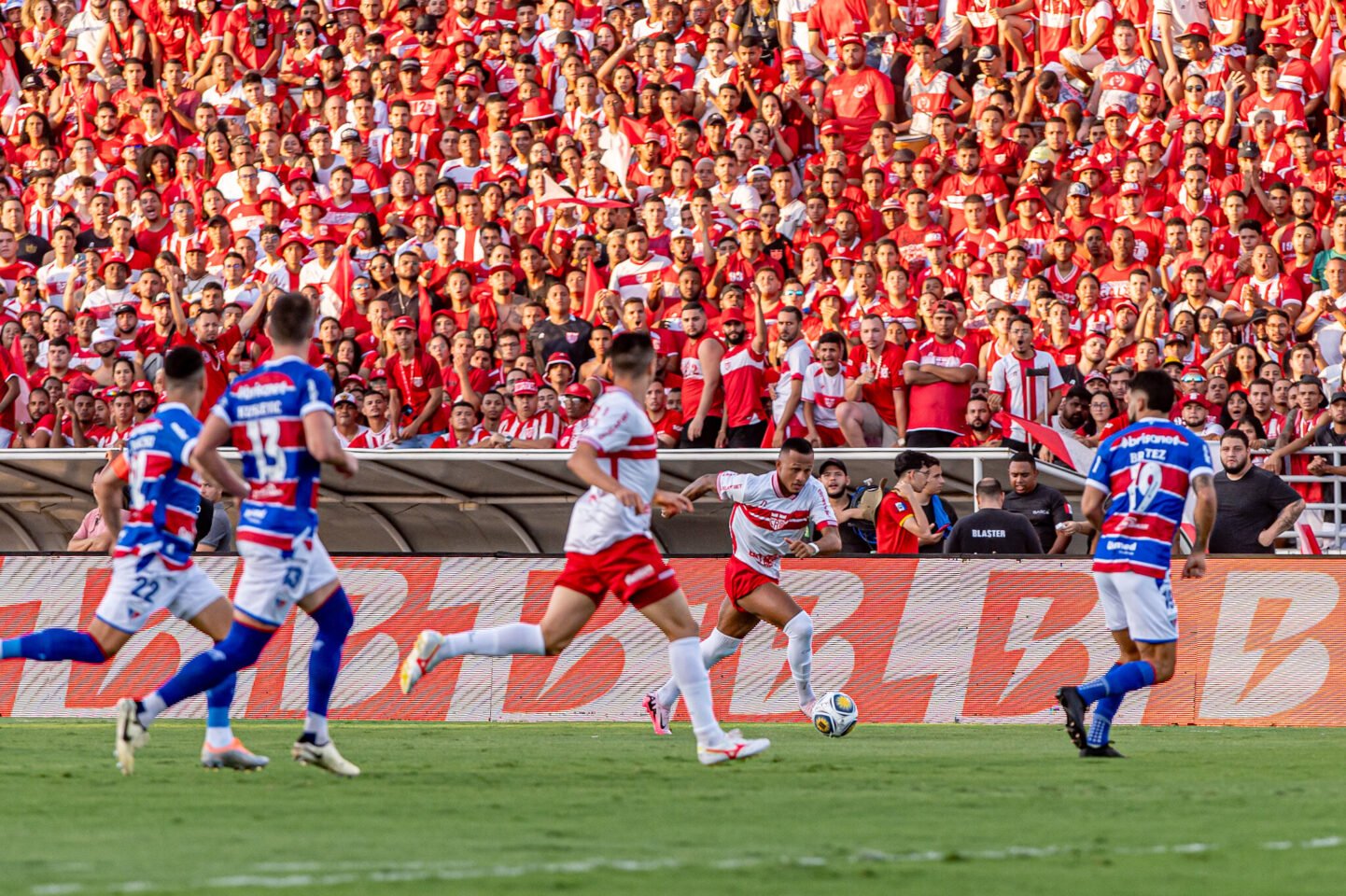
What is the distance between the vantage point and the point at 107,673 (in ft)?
52.8

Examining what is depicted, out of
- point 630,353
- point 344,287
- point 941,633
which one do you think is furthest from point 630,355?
point 344,287

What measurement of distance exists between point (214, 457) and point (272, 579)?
625 mm

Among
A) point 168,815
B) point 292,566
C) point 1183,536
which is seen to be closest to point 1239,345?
point 1183,536

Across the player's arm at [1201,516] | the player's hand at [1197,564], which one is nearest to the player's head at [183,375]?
the player's arm at [1201,516]

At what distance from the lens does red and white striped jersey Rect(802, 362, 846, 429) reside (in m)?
18.1

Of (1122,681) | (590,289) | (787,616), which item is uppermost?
(590,289)

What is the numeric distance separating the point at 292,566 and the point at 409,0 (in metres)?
17.7

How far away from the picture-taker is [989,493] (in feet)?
52.1

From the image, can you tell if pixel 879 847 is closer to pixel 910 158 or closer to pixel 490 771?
pixel 490 771

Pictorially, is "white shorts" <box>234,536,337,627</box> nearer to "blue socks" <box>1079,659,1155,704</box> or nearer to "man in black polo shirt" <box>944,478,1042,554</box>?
"blue socks" <box>1079,659,1155,704</box>

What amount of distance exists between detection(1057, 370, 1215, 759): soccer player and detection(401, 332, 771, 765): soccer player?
221 cm

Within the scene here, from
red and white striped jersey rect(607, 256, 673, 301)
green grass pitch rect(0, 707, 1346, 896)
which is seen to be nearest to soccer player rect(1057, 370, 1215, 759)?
green grass pitch rect(0, 707, 1346, 896)

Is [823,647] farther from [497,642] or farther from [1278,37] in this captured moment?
[1278,37]

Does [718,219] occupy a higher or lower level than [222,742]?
higher
